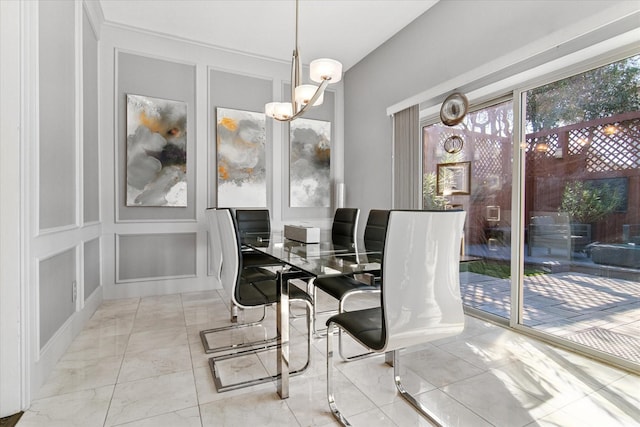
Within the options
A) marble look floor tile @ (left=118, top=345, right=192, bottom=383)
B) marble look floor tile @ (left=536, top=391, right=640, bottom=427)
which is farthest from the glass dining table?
marble look floor tile @ (left=536, top=391, right=640, bottom=427)

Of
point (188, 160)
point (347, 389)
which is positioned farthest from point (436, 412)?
point (188, 160)

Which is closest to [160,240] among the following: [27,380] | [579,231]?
[27,380]

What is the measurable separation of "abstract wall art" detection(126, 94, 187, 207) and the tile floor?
1.71 meters

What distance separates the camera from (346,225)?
3.02 m

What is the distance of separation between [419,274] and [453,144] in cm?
245

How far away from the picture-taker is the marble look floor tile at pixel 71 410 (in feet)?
4.98

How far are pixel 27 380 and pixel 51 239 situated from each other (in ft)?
2.70

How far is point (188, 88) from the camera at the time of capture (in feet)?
12.8

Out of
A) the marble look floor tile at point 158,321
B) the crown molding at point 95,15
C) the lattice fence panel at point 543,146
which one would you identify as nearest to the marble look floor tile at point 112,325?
the marble look floor tile at point 158,321

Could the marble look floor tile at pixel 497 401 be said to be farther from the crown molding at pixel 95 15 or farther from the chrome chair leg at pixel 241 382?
the crown molding at pixel 95 15

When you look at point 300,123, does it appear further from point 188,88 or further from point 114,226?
point 114,226

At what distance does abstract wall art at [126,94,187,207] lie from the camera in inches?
143

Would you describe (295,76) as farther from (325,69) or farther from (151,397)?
(151,397)

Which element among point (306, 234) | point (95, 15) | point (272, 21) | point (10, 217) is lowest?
point (306, 234)
